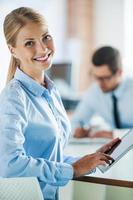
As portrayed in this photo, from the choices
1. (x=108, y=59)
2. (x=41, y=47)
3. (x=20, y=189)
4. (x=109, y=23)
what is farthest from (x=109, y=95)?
(x=109, y=23)

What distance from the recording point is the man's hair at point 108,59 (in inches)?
147

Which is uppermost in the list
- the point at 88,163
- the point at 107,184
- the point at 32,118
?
the point at 32,118

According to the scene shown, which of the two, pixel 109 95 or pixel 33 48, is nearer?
pixel 33 48

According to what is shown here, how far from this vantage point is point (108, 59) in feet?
12.3

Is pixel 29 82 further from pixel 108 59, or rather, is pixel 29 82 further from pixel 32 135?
pixel 108 59

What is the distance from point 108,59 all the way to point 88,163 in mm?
2027

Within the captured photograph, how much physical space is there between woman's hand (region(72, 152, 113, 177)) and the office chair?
0.16 m

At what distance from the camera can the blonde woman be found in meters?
1.72

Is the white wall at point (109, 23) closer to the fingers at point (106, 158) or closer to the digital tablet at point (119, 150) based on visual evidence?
the digital tablet at point (119, 150)

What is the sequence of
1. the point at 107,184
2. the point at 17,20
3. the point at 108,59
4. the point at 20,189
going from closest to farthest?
the point at 20,189, the point at 17,20, the point at 107,184, the point at 108,59

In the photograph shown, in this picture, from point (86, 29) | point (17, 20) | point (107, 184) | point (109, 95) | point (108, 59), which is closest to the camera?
point (17, 20)

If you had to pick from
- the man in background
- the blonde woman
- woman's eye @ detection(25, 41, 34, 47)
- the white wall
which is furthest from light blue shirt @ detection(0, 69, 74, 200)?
the white wall

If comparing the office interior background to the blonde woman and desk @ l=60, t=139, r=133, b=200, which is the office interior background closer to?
desk @ l=60, t=139, r=133, b=200

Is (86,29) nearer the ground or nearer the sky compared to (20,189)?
nearer the ground
